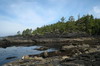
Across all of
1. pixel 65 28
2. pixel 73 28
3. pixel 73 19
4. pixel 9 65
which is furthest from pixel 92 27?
pixel 9 65

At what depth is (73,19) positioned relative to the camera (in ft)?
570

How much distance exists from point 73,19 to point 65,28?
23.8 meters

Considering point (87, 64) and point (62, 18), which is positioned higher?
point (62, 18)

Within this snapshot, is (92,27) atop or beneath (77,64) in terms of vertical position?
atop

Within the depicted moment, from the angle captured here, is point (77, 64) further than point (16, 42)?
No

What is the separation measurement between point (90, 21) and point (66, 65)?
120 meters

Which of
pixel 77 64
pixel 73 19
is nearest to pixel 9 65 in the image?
pixel 77 64

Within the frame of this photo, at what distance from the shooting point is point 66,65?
69.6 ft

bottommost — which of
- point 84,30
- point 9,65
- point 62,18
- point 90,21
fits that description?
point 9,65

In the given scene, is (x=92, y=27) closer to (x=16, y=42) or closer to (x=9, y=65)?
(x=16, y=42)

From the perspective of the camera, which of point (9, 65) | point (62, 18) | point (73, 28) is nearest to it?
point (9, 65)

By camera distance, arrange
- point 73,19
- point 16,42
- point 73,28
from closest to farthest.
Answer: point 16,42, point 73,28, point 73,19

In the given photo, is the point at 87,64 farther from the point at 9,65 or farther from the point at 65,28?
the point at 65,28

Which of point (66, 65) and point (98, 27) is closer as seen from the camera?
point (66, 65)
